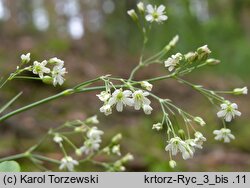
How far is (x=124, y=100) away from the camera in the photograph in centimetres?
163

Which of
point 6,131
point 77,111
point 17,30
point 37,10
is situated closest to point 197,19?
point 17,30

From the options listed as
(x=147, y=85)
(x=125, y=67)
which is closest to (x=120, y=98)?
(x=147, y=85)

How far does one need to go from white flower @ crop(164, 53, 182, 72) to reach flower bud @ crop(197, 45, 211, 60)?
9cm

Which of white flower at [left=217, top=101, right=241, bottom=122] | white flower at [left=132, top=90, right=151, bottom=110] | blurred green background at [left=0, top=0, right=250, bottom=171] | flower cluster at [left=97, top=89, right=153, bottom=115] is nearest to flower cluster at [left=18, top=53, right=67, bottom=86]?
flower cluster at [left=97, top=89, right=153, bottom=115]

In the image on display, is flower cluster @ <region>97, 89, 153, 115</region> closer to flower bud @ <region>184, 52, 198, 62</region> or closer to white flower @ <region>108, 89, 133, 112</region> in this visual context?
white flower @ <region>108, 89, 133, 112</region>

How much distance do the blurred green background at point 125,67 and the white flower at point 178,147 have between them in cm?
223

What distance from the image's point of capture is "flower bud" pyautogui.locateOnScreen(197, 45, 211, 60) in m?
1.72

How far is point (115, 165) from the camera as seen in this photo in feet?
7.50

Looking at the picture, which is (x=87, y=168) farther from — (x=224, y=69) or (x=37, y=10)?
(x=37, y=10)

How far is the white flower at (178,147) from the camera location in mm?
1646

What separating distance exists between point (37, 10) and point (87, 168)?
11.3 meters

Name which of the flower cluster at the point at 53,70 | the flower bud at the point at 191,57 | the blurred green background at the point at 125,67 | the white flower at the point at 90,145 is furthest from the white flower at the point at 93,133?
the blurred green background at the point at 125,67

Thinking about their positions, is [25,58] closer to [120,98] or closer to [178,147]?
[120,98]

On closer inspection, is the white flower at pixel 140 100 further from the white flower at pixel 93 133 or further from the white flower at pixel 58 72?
the white flower at pixel 93 133
